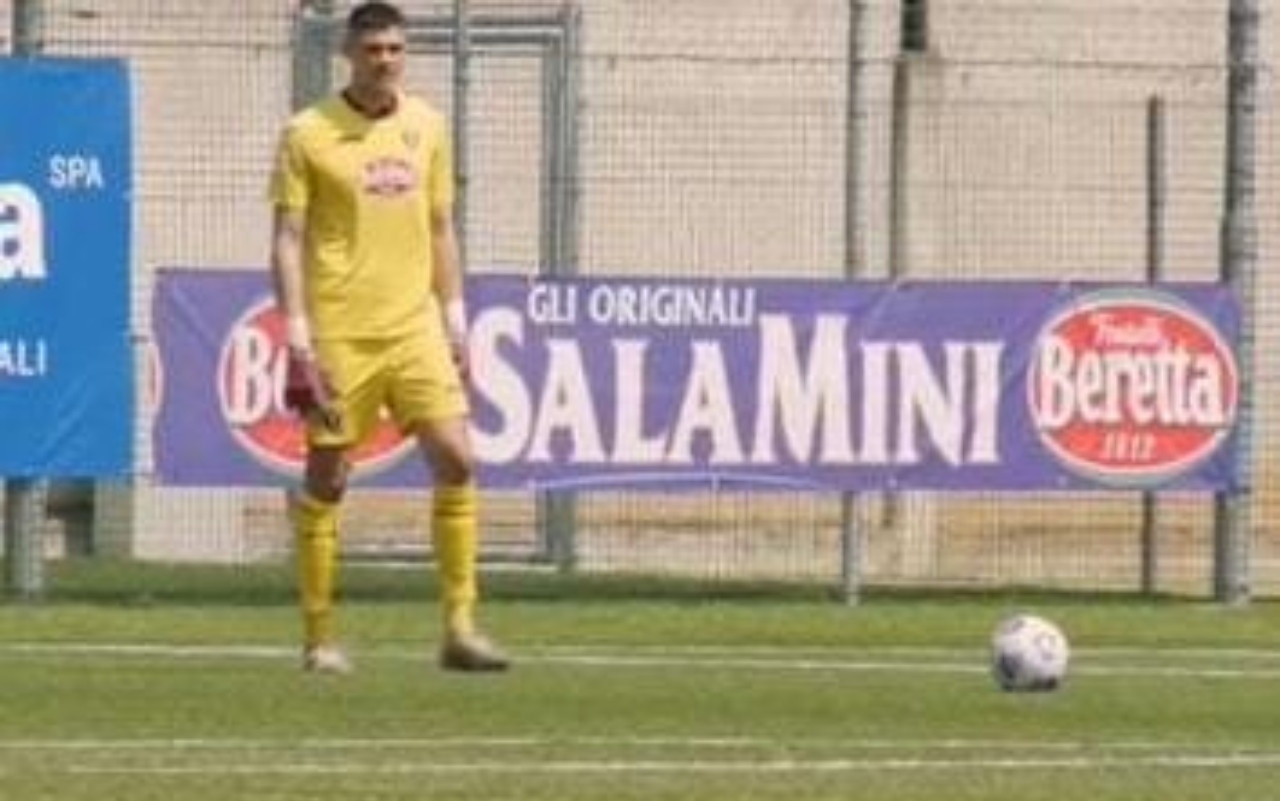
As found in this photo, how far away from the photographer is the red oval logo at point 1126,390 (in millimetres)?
23734

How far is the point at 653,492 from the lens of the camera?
78.6ft

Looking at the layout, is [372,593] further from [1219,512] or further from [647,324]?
[1219,512]

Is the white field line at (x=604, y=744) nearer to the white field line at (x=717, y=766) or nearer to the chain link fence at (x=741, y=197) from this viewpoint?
the white field line at (x=717, y=766)

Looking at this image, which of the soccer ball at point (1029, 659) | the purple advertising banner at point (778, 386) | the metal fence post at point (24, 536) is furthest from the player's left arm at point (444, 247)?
the metal fence post at point (24, 536)

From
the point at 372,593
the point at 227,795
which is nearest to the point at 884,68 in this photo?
the point at 372,593

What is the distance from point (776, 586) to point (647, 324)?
2.71 metres

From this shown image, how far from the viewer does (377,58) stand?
16.2 meters

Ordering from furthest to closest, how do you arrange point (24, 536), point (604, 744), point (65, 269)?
point (24, 536)
point (65, 269)
point (604, 744)

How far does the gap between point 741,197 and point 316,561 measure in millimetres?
9968

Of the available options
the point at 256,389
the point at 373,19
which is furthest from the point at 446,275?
the point at 256,389

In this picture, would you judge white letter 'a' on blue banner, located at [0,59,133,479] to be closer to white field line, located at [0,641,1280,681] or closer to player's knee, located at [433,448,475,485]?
white field line, located at [0,641,1280,681]

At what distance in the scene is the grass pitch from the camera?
12508mm

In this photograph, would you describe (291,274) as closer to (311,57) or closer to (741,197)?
(311,57)

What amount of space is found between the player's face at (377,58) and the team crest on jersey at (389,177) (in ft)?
0.80
